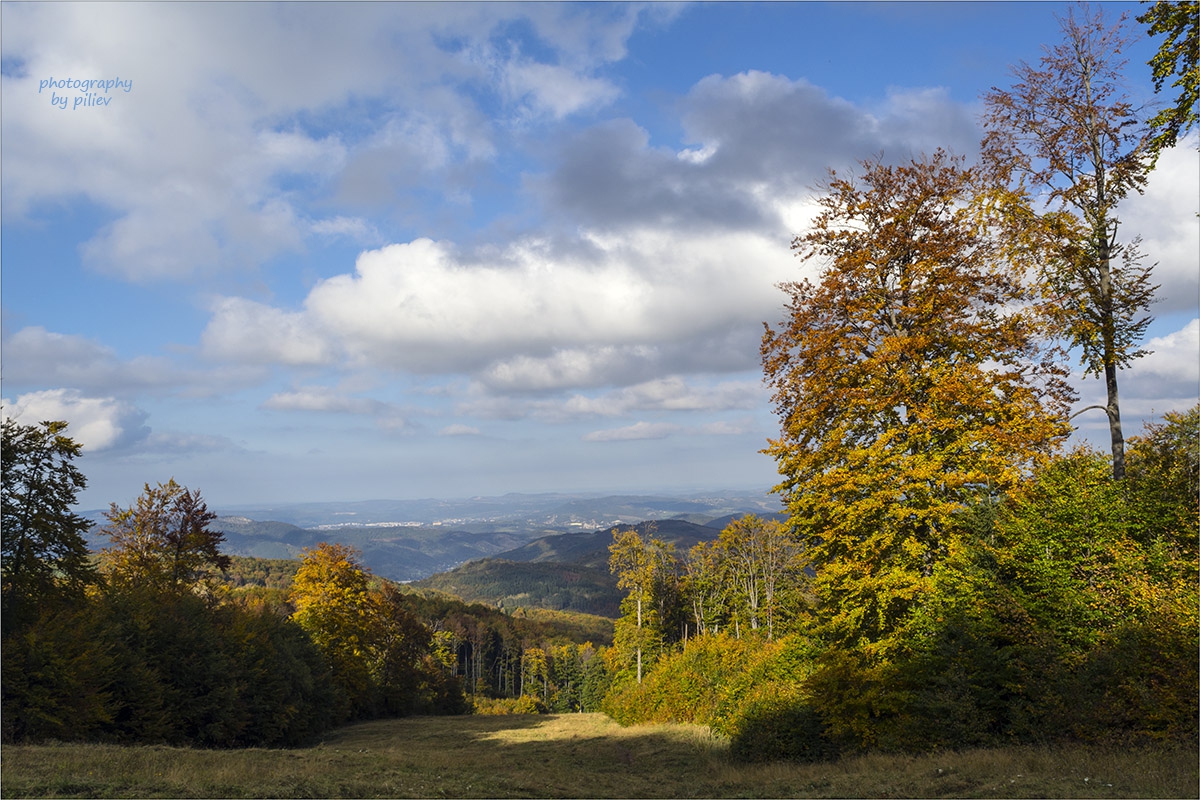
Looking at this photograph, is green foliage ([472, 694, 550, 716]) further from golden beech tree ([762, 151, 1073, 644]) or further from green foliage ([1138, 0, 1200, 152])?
green foliage ([1138, 0, 1200, 152])

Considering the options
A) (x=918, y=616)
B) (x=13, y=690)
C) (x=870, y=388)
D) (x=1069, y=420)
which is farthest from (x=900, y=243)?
(x=13, y=690)

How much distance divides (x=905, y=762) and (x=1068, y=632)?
5.17 metres

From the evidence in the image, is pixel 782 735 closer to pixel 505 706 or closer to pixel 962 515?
pixel 962 515

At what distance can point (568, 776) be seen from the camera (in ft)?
59.4

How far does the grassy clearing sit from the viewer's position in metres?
10.9

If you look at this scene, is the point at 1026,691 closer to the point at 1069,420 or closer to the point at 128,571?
the point at 1069,420

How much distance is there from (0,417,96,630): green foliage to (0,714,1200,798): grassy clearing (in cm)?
1372

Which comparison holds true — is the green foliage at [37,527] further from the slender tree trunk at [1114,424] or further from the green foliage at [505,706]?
the green foliage at [505,706]

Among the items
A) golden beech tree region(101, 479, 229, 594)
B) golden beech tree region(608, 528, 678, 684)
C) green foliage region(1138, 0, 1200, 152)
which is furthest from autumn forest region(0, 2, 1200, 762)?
golden beech tree region(608, 528, 678, 684)

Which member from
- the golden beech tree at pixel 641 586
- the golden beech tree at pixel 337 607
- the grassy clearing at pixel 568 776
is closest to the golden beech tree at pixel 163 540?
the golden beech tree at pixel 337 607

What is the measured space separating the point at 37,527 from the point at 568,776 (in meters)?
24.6

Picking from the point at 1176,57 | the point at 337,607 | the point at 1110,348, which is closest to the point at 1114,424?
the point at 1110,348

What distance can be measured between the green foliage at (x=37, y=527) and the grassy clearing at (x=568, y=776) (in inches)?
540

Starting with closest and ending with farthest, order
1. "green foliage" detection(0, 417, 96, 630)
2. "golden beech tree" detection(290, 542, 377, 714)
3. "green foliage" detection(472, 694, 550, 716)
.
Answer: "green foliage" detection(0, 417, 96, 630)
"golden beech tree" detection(290, 542, 377, 714)
"green foliage" detection(472, 694, 550, 716)
